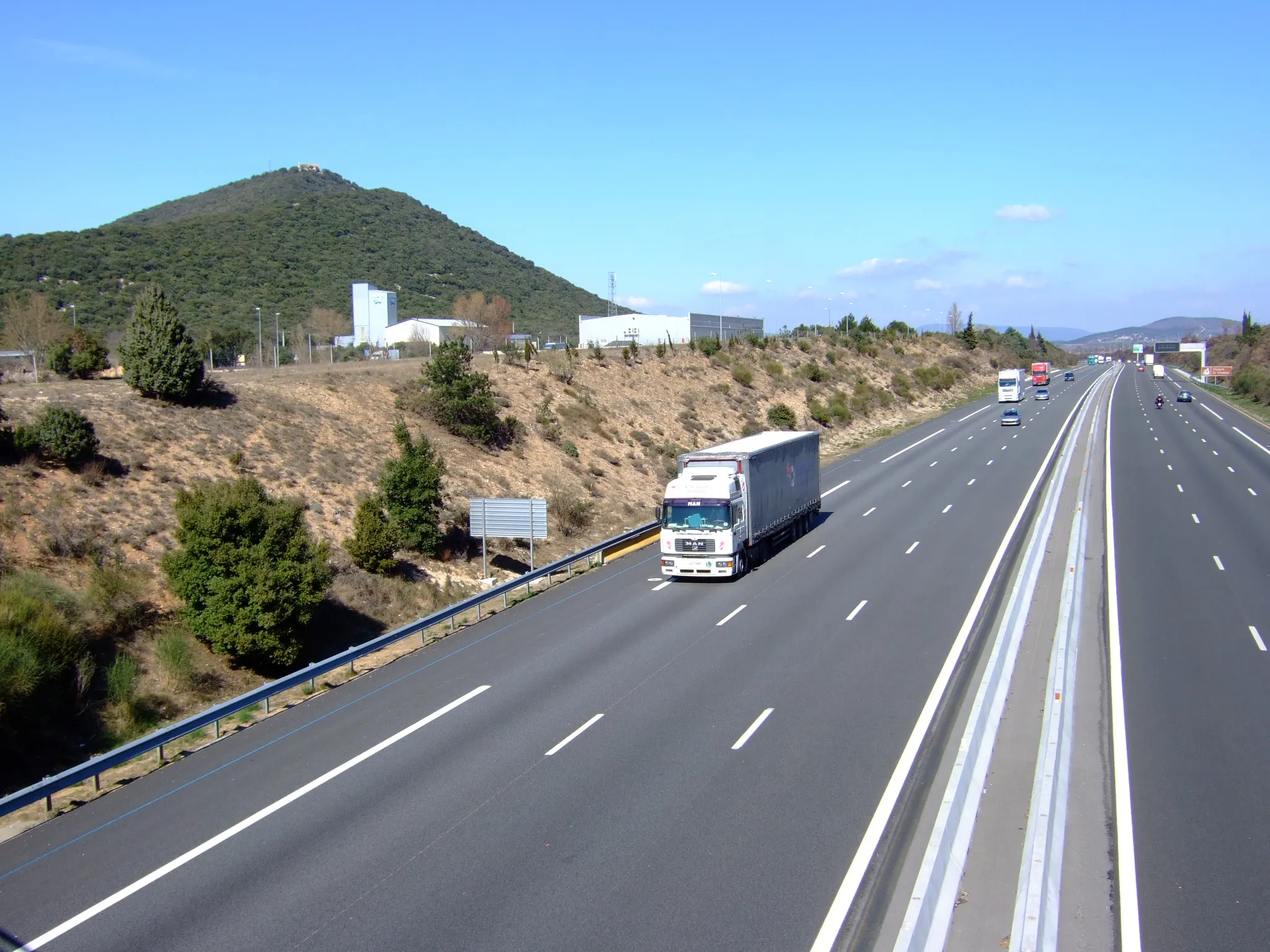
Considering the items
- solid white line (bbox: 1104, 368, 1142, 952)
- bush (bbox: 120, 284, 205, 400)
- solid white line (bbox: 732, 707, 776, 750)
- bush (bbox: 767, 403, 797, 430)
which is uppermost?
→ bush (bbox: 120, 284, 205, 400)

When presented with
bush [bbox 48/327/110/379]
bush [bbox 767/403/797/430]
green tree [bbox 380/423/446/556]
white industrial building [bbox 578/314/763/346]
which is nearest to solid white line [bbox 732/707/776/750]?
green tree [bbox 380/423/446/556]

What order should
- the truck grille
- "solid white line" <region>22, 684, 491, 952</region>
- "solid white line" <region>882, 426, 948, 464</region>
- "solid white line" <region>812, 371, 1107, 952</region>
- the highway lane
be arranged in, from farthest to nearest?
1. "solid white line" <region>882, 426, 948, 464</region>
2. the truck grille
3. "solid white line" <region>22, 684, 491, 952</region>
4. the highway lane
5. "solid white line" <region>812, 371, 1107, 952</region>

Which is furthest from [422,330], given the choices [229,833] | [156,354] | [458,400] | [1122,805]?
[1122,805]

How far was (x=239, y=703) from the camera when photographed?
1614cm

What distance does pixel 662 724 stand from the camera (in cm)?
1448

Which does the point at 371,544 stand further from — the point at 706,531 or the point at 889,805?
the point at 889,805

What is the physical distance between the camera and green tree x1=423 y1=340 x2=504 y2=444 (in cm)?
4116

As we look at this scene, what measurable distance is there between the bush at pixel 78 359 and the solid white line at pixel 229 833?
91.7 feet

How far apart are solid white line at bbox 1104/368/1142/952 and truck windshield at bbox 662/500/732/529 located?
29.0 ft

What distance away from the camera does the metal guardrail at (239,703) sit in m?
12.9

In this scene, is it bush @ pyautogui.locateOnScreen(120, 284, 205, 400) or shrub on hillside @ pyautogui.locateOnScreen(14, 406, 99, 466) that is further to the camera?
bush @ pyautogui.locateOnScreen(120, 284, 205, 400)

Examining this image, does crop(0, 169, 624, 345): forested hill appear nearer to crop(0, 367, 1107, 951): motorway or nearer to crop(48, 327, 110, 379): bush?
crop(48, 327, 110, 379): bush

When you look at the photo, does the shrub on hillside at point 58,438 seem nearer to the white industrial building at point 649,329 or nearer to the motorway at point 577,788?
the motorway at point 577,788

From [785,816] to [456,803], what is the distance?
3892 mm
